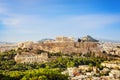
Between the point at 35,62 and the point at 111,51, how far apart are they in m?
22.3

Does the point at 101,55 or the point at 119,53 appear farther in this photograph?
the point at 119,53

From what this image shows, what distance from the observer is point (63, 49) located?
84.0 m

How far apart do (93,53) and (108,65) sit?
2137cm

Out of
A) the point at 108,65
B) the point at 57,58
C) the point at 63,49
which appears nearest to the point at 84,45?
the point at 63,49

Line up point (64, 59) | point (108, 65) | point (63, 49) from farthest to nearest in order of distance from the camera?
point (63, 49) → point (64, 59) → point (108, 65)

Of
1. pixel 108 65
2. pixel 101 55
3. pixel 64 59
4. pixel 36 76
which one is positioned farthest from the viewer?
pixel 101 55

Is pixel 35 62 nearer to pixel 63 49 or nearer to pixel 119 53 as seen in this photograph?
pixel 63 49

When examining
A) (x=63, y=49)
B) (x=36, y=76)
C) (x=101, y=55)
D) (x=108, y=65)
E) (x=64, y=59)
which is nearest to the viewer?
(x=36, y=76)

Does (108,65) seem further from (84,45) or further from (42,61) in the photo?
(84,45)

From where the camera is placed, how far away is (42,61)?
6894 centimetres

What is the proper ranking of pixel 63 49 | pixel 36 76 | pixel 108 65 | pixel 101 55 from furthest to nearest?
pixel 63 49 < pixel 101 55 < pixel 108 65 < pixel 36 76

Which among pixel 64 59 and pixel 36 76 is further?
pixel 64 59

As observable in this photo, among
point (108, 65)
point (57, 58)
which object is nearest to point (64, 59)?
point (57, 58)

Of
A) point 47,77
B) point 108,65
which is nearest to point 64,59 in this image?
point 108,65
